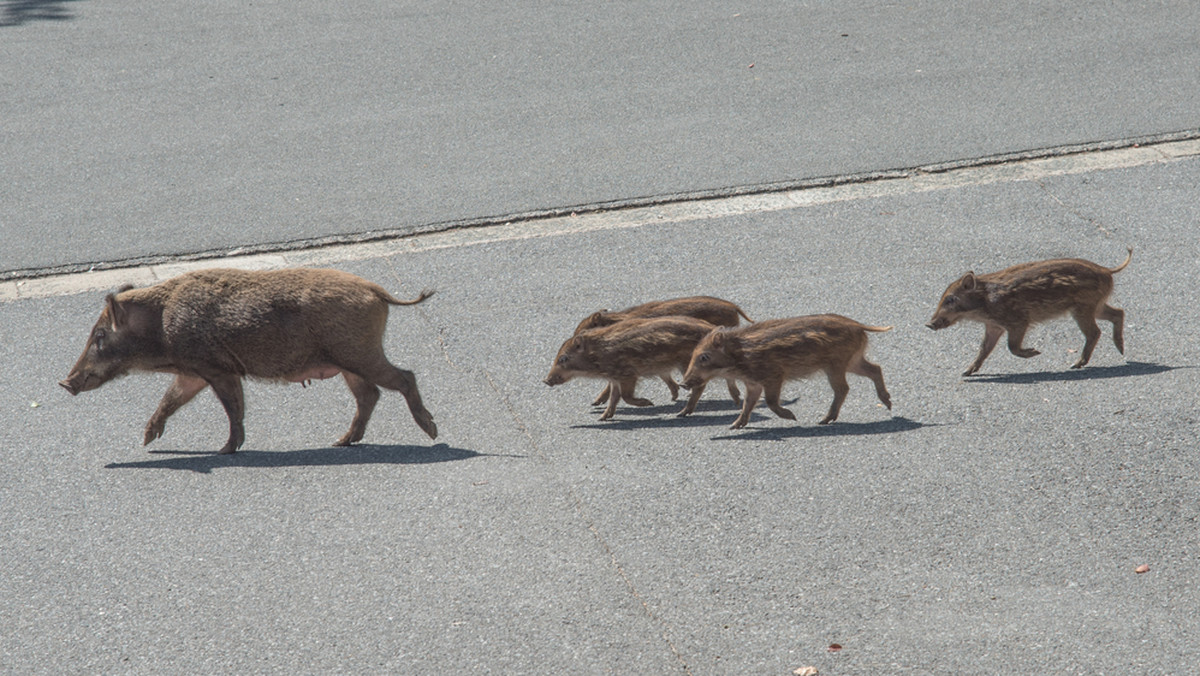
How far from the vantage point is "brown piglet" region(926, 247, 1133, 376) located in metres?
7.74

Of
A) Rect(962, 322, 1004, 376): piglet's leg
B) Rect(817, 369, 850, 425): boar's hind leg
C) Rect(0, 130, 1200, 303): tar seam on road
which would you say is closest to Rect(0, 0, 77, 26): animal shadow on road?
Rect(0, 130, 1200, 303): tar seam on road

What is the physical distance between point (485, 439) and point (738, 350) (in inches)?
61.3

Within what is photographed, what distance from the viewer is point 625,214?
1051cm

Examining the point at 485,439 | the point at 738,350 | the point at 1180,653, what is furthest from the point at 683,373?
the point at 1180,653

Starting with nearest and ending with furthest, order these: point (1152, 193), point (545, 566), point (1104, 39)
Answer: point (545, 566) < point (1152, 193) < point (1104, 39)

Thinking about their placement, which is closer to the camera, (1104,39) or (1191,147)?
(1191,147)

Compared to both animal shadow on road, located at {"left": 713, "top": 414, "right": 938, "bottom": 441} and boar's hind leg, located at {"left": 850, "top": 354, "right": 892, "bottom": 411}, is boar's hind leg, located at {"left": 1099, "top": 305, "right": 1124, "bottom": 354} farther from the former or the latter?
animal shadow on road, located at {"left": 713, "top": 414, "right": 938, "bottom": 441}

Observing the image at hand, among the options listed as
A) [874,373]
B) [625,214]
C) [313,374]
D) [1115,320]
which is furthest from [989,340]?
[313,374]

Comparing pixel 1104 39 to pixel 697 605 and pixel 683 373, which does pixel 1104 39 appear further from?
pixel 697 605

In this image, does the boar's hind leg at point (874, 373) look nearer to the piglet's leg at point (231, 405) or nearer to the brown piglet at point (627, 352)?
the brown piglet at point (627, 352)

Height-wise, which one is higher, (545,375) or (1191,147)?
(1191,147)

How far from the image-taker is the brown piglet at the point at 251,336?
274 inches

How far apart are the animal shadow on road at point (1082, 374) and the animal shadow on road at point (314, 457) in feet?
10.6

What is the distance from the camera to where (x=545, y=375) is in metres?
7.96
